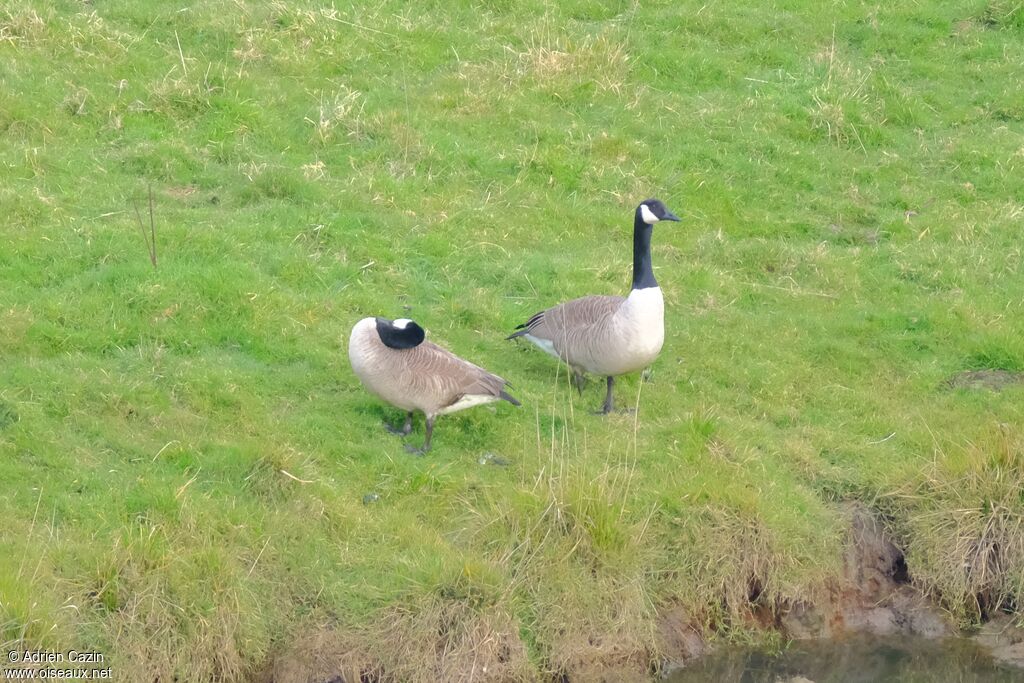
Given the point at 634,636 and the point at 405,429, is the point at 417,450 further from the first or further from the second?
the point at 634,636

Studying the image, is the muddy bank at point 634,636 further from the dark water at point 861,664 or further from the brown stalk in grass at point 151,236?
the brown stalk in grass at point 151,236

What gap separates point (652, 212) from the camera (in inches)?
440

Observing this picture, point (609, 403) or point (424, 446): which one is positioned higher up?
point (424, 446)

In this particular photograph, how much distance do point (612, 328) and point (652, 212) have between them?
139 cm

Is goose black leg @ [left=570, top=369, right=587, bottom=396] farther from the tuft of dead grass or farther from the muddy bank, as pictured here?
the tuft of dead grass

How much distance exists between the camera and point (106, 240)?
1192 cm

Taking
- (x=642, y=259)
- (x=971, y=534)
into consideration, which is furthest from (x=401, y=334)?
(x=971, y=534)

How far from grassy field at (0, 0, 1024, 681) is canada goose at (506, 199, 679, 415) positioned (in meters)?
0.40

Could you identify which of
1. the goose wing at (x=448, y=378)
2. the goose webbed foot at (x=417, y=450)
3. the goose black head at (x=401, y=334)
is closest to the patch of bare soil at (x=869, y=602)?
the goose wing at (x=448, y=378)

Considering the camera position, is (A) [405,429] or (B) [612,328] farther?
(B) [612,328]

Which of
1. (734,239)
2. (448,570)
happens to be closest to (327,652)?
(448,570)

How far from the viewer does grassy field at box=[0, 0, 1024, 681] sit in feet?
28.0

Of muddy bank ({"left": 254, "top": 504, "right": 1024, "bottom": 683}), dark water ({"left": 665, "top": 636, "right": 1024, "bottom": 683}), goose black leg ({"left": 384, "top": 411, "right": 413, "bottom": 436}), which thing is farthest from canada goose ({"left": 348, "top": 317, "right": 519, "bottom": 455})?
dark water ({"left": 665, "top": 636, "right": 1024, "bottom": 683})

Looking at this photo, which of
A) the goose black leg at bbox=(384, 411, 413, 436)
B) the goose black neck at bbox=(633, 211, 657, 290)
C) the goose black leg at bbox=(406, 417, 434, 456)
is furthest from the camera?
the goose black neck at bbox=(633, 211, 657, 290)
